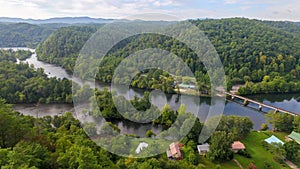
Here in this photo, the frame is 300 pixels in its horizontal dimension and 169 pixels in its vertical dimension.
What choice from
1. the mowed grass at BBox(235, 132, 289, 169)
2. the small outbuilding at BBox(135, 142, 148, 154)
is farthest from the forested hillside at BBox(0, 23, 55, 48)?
the mowed grass at BBox(235, 132, 289, 169)

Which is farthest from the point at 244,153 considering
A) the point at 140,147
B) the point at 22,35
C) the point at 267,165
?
the point at 22,35

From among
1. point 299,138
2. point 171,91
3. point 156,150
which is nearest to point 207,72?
point 171,91

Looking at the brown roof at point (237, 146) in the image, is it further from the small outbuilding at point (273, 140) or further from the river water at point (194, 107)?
the river water at point (194, 107)

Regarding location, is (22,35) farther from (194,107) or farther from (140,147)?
(140,147)

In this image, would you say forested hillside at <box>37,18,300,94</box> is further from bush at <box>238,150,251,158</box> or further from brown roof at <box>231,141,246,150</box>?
bush at <box>238,150,251,158</box>

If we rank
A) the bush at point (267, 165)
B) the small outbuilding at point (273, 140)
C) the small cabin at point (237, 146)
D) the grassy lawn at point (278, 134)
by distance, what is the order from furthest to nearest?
the grassy lawn at point (278, 134)
the small outbuilding at point (273, 140)
the small cabin at point (237, 146)
the bush at point (267, 165)

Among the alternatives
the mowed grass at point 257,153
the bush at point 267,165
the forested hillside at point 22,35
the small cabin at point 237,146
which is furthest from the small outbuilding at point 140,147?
the forested hillside at point 22,35
